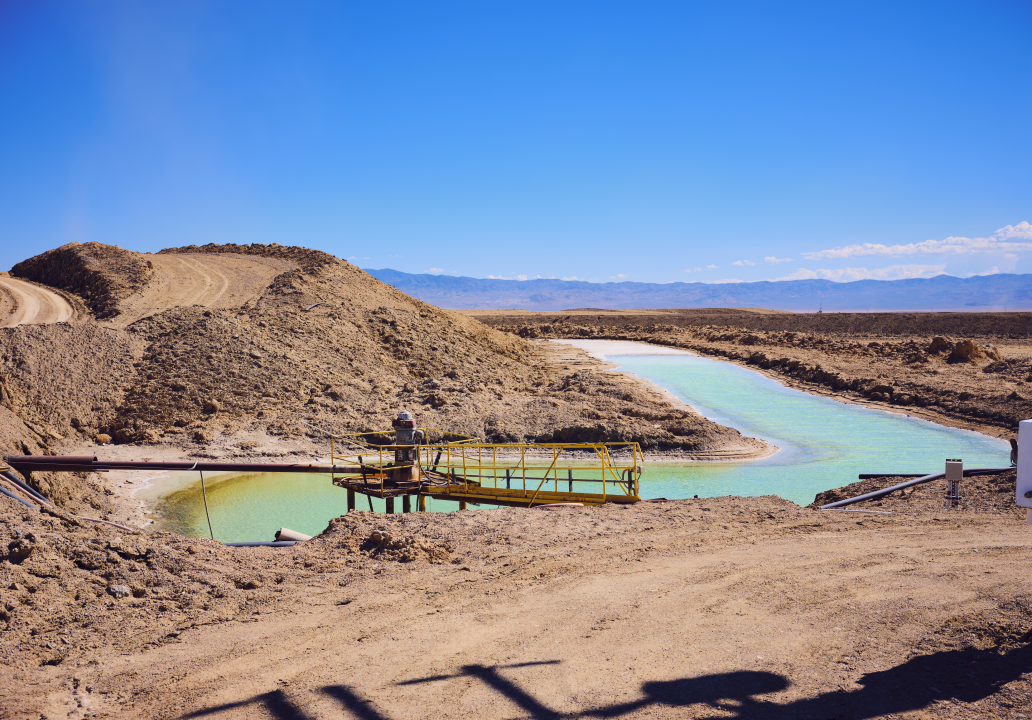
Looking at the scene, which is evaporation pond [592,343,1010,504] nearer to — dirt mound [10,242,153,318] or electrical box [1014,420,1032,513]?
electrical box [1014,420,1032,513]

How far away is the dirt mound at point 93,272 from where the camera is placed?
29705 mm

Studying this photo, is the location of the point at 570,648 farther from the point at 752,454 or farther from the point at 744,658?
the point at 752,454

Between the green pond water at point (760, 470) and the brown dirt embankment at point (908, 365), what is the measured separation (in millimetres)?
2144

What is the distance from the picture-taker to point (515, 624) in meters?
6.89

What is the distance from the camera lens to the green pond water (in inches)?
639

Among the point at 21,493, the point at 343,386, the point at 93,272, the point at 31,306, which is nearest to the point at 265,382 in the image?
the point at 343,386

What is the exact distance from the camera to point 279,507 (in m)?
16.9

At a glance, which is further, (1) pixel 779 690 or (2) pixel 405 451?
(2) pixel 405 451

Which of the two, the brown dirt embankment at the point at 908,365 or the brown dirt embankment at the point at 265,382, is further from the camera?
the brown dirt embankment at the point at 908,365

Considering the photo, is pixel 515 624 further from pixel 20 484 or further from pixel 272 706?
pixel 20 484

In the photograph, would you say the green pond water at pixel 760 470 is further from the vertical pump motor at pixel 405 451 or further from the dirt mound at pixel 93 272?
the dirt mound at pixel 93 272

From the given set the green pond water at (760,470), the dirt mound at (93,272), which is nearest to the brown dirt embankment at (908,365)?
the green pond water at (760,470)

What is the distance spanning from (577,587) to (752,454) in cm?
1530

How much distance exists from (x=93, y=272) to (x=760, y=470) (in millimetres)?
30290
